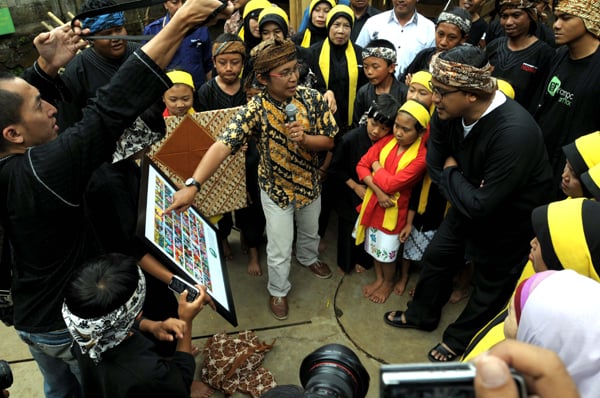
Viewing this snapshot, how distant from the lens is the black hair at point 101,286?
1473 millimetres

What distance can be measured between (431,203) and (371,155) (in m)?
0.58

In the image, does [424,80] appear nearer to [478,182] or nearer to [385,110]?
[385,110]

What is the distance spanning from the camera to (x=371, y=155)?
3250mm

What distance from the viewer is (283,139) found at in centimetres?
295

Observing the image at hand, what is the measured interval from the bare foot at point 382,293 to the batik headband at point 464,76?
1766 millimetres

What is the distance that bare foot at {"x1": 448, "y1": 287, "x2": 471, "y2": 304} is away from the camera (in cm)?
346

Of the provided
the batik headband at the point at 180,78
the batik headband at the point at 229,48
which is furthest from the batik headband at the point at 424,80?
the batik headband at the point at 180,78

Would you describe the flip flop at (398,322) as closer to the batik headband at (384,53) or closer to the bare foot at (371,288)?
the bare foot at (371,288)

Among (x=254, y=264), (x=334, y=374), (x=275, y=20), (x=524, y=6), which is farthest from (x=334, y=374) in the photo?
(x=275, y=20)

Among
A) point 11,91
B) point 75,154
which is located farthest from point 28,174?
point 11,91

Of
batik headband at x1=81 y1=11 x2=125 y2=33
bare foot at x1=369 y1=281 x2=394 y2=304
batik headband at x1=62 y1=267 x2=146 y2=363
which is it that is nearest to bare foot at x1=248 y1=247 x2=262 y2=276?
bare foot at x1=369 y1=281 x2=394 y2=304

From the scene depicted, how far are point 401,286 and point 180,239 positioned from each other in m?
2.11

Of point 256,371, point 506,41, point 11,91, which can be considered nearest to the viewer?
point 11,91

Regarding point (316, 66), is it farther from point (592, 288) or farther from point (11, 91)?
point (592, 288)
